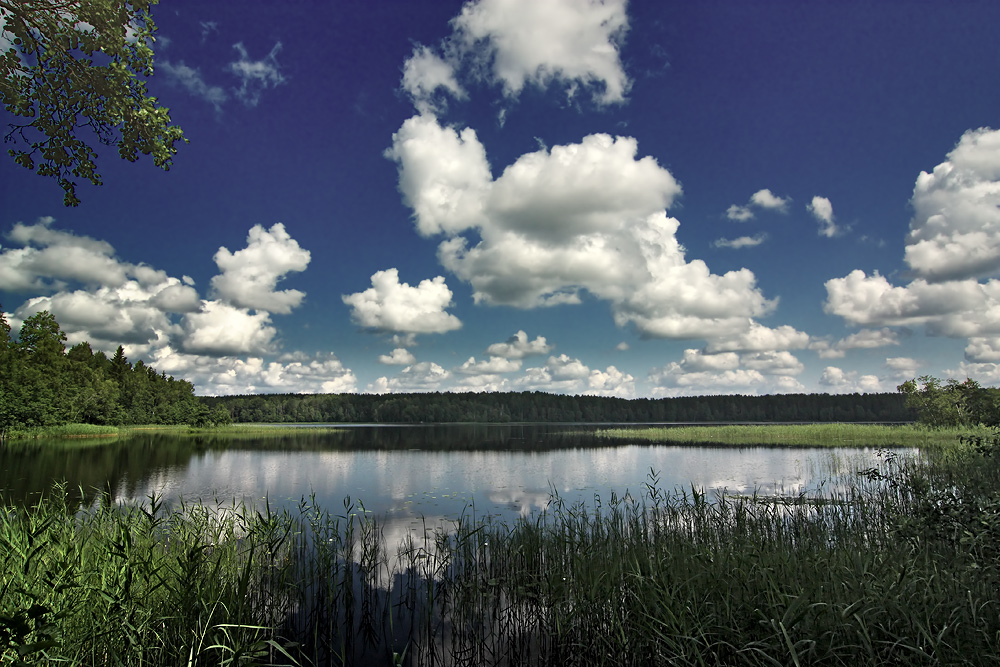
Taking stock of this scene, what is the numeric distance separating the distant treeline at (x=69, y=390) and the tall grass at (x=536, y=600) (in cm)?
6411

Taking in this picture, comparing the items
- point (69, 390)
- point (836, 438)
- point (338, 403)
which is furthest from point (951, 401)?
point (338, 403)

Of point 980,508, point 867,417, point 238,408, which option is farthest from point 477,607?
point 238,408

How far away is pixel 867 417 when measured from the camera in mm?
142375

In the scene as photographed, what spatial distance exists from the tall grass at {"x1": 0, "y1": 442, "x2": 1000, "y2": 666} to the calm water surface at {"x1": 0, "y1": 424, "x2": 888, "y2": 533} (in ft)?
14.6

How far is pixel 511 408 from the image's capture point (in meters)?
179

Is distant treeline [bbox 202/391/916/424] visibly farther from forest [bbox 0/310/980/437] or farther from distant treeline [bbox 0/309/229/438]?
distant treeline [bbox 0/309/229/438]

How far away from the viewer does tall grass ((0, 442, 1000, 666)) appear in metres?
5.17

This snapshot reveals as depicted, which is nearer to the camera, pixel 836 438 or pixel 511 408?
pixel 836 438

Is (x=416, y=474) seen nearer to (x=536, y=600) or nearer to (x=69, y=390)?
(x=536, y=600)

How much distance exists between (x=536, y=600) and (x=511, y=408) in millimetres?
172241

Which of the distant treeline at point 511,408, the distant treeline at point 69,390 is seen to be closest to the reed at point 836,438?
the distant treeline at point 69,390

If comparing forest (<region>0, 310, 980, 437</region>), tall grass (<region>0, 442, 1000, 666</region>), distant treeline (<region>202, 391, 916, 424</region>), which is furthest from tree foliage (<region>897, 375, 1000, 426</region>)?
distant treeline (<region>202, 391, 916, 424</region>)

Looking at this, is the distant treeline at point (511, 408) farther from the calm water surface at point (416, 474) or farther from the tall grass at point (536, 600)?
the tall grass at point (536, 600)

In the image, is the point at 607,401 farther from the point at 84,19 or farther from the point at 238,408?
the point at 84,19
